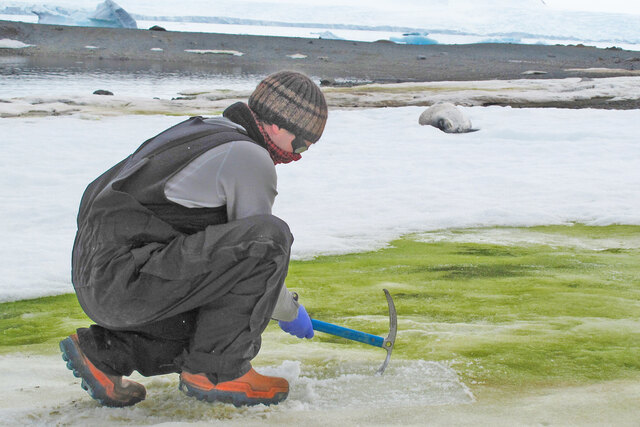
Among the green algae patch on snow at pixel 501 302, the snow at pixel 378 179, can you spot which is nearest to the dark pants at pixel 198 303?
the green algae patch on snow at pixel 501 302

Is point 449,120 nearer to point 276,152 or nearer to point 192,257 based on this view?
point 276,152

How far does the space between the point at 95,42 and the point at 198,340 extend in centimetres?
3897

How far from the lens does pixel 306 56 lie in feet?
123

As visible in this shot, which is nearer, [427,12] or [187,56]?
[187,56]

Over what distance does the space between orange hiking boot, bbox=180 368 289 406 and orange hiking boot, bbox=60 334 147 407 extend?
170mm

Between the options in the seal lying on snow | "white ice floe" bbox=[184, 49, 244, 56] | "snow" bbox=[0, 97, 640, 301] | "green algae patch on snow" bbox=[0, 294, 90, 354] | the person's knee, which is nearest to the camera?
the person's knee

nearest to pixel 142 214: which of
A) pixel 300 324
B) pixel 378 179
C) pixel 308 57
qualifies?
pixel 300 324

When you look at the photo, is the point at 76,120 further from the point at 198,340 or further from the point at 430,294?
the point at 198,340

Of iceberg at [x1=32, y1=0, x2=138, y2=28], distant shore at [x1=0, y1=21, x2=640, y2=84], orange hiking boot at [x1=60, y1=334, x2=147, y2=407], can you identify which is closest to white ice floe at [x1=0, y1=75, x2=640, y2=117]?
distant shore at [x1=0, y1=21, x2=640, y2=84]

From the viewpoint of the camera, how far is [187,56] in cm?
3462

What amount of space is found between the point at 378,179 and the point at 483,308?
11.9 ft

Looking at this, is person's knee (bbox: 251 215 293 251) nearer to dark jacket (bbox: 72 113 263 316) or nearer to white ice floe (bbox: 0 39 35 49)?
dark jacket (bbox: 72 113 263 316)

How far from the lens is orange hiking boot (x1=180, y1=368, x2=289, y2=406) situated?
6.31ft

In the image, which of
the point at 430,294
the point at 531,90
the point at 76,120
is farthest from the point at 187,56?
the point at 430,294
